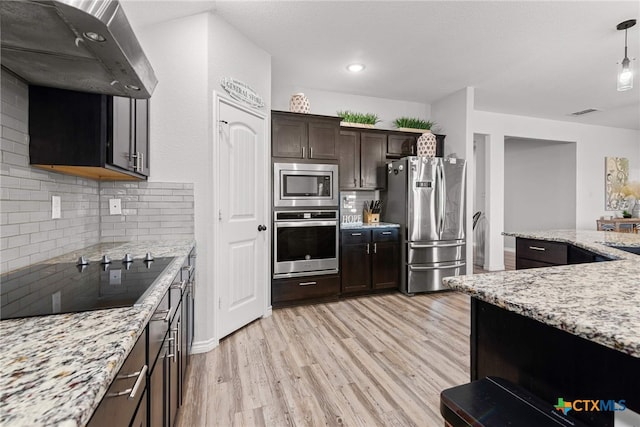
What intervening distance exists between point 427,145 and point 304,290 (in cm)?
254

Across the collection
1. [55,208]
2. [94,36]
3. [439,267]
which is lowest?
[439,267]

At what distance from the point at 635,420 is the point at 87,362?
120cm

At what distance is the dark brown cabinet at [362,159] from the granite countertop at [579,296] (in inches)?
113

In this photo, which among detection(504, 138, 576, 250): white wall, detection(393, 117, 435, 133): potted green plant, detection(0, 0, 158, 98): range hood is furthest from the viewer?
detection(504, 138, 576, 250): white wall

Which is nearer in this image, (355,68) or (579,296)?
(579,296)

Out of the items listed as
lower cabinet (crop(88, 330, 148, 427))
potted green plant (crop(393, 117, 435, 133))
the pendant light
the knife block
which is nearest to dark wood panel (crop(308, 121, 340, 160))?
the knife block

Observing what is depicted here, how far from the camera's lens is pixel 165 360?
1.17 metres

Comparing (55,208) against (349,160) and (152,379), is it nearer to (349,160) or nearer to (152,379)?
(152,379)

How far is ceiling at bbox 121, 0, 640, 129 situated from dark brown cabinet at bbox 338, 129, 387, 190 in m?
0.70

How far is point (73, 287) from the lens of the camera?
110 centimetres

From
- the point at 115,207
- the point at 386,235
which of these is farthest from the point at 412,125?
the point at 115,207

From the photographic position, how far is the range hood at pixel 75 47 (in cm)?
84

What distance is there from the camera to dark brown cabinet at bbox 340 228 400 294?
145 inches

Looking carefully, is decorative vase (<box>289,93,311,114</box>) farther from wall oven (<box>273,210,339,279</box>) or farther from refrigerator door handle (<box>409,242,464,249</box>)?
refrigerator door handle (<box>409,242,464,249</box>)
